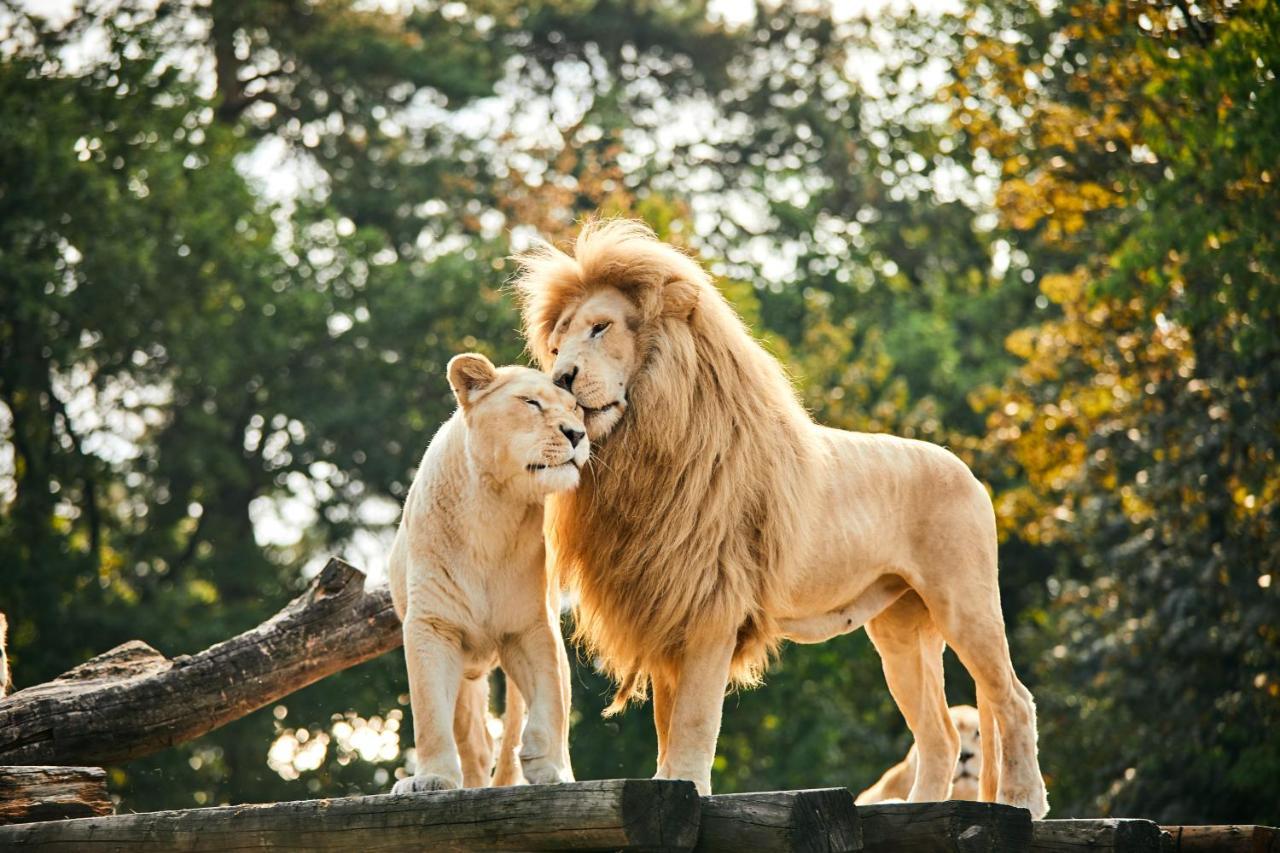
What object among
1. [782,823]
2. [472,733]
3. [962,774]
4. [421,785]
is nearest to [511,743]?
[472,733]

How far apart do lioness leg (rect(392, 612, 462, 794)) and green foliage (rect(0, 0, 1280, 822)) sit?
28.8ft

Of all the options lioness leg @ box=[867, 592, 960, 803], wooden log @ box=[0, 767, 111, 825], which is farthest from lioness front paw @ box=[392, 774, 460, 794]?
lioness leg @ box=[867, 592, 960, 803]

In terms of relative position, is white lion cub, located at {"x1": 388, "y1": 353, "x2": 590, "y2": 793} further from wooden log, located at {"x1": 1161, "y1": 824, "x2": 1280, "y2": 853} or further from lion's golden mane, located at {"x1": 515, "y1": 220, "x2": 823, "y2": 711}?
wooden log, located at {"x1": 1161, "y1": 824, "x2": 1280, "y2": 853}

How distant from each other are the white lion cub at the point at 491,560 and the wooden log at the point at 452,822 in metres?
0.33

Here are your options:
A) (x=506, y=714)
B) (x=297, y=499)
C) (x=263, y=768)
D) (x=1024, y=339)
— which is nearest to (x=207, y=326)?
(x=297, y=499)

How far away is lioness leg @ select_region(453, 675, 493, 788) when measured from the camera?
6176 millimetres

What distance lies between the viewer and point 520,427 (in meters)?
5.38

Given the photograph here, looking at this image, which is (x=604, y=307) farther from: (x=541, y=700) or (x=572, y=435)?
(x=541, y=700)

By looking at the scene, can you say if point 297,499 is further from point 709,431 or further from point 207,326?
point 709,431

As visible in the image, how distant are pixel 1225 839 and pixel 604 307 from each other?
8.92ft

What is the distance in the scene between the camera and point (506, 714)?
639 centimetres

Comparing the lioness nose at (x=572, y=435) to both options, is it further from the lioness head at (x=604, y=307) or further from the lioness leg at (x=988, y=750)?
the lioness leg at (x=988, y=750)

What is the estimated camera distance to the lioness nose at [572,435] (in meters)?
5.37

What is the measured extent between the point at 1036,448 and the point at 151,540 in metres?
10.7
